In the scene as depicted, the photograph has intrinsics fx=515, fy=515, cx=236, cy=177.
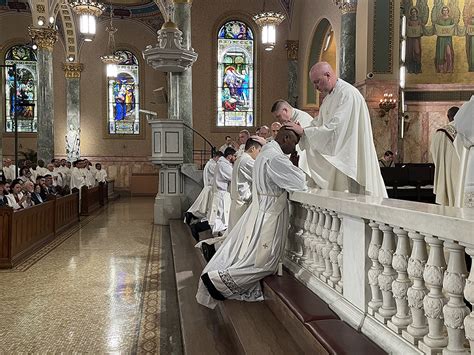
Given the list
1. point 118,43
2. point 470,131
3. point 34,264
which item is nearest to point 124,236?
point 34,264

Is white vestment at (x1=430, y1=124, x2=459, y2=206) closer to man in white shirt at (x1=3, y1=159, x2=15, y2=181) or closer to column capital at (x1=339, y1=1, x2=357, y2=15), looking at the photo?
column capital at (x1=339, y1=1, x2=357, y2=15)

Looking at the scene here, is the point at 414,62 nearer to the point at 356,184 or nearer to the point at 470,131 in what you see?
the point at 356,184

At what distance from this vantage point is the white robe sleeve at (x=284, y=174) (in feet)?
13.7

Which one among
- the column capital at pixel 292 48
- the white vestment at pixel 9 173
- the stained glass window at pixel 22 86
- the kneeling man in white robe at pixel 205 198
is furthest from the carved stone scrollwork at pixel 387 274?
the stained glass window at pixel 22 86

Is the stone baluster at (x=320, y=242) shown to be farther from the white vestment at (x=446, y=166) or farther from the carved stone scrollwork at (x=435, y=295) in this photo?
the white vestment at (x=446, y=166)

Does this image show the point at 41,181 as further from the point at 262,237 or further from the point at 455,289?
the point at 455,289

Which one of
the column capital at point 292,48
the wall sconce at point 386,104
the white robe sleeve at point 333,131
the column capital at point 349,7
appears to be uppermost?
the column capital at point 292,48

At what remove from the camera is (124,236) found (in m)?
10.3

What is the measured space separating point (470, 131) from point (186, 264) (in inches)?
173

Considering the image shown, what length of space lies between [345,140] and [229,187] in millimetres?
4566

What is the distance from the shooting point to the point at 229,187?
866 centimetres

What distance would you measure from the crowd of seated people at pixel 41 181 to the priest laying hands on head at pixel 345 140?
569 centimetres

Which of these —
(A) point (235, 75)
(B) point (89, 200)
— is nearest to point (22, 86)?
(A) point (235, 75)

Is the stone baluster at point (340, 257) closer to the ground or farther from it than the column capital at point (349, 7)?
closer to the ground
